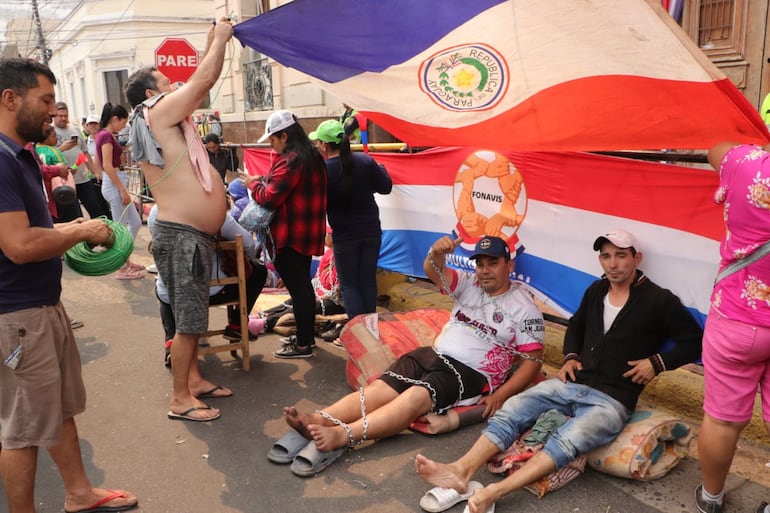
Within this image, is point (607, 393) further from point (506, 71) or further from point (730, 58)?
point (730, 58)

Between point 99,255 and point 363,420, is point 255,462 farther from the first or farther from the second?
point 99,255

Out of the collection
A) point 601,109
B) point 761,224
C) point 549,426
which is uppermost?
point 601,109

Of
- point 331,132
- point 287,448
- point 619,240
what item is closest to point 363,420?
point 287,448

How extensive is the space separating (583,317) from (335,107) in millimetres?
9524

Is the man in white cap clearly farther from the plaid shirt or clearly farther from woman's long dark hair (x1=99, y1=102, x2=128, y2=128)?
woman's long dark hair (x1=99, y1=102, x2=128, y2=128)

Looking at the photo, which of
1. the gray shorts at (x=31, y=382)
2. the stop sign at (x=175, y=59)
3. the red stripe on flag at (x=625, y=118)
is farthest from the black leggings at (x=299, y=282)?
the stop sign at (x=175, y=59)

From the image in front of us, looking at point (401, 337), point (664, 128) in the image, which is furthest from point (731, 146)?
point (401, 337)

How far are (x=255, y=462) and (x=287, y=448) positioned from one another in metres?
0.20

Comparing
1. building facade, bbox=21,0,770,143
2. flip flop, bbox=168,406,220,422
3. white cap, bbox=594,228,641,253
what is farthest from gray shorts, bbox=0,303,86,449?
white cap, bbox=594,228,641,253

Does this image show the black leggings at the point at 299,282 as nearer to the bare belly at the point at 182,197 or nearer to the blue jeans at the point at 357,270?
the blue jeans at the point at 357,270

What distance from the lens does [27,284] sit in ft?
8.49

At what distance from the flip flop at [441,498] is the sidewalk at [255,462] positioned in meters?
0.05

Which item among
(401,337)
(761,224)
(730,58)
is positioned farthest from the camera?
(730,58)

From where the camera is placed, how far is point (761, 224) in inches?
95.3
